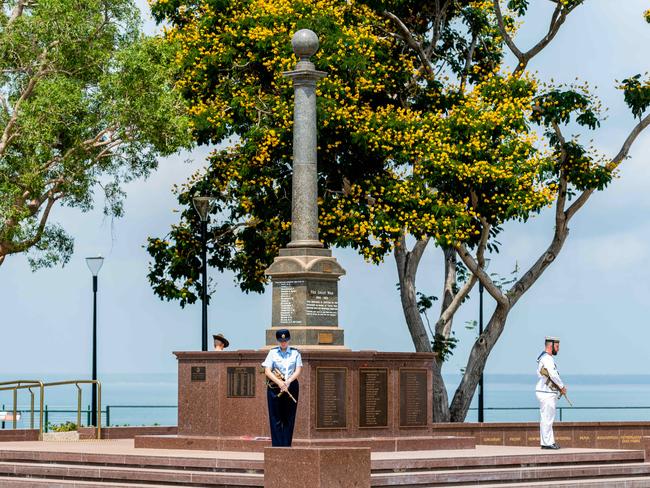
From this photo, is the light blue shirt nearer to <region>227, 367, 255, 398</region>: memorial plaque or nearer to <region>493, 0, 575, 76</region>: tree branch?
<region>227, 367, 255, 398</region>: memorial plaque

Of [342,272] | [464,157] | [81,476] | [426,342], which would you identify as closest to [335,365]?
[342,272]

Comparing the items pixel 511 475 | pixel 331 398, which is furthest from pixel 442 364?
pixel 511 475

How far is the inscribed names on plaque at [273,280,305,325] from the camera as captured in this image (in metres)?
24.7

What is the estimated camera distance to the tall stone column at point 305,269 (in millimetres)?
24562

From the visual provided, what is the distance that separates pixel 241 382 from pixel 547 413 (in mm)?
5573

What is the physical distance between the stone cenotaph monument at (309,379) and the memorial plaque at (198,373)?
0.7 inches

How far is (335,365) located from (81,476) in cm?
445

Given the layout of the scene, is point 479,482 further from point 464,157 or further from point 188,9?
point 188,9

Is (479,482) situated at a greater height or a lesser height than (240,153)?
lesser

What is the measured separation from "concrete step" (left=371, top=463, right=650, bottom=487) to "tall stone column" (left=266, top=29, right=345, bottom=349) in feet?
12.3

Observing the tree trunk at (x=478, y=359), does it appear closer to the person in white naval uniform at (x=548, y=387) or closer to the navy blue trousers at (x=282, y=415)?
the person in white naval uniform at (x=548, y=387)

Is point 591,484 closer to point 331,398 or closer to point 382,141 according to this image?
point 331,398

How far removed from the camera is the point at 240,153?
38.6 meters

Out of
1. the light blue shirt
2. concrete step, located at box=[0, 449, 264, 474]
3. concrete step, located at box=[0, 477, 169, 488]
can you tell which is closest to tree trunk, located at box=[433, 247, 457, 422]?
concrete step, located at box=[0, 449, 264, 474]
